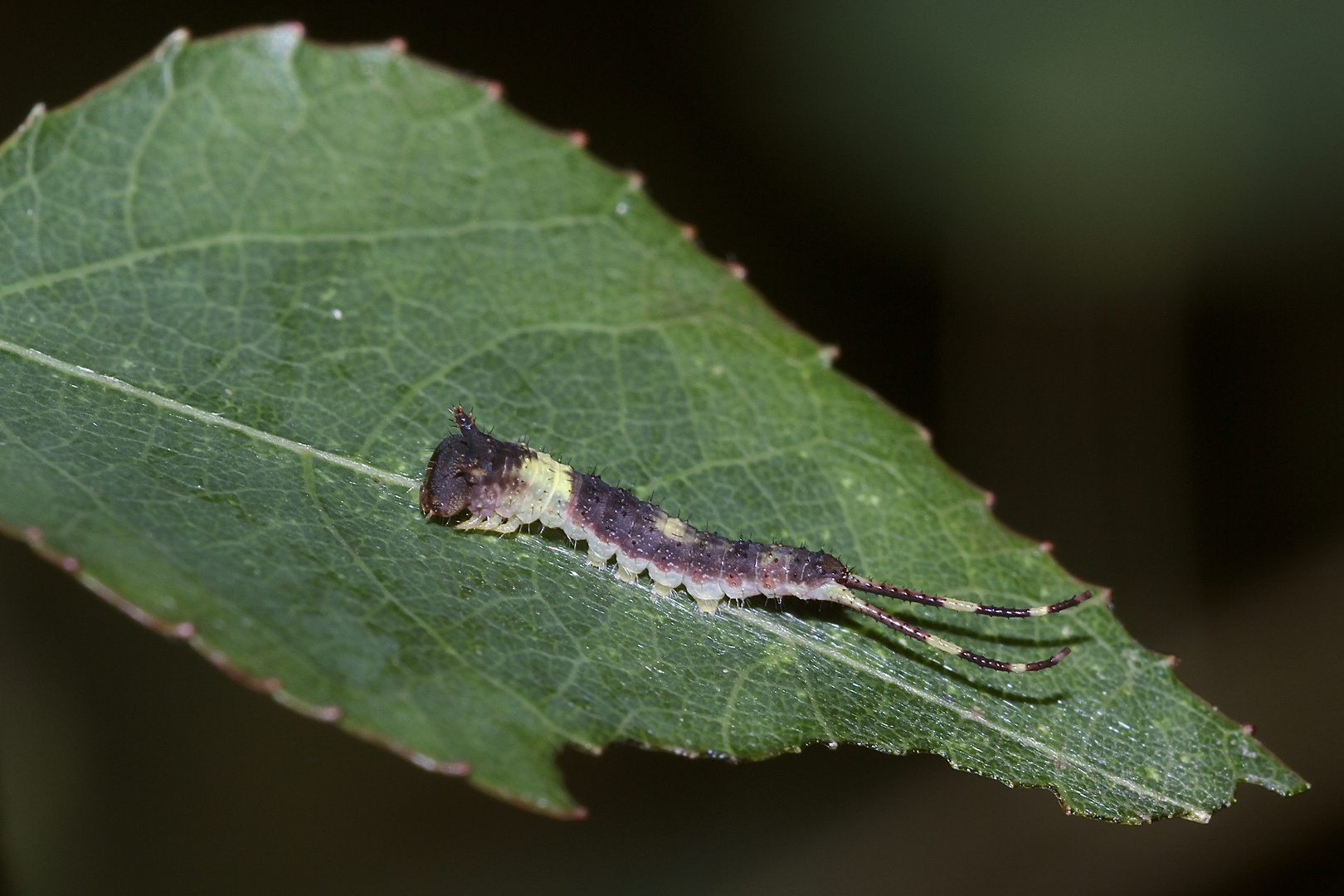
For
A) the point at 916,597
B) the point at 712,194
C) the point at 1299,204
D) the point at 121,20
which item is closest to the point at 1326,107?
the point at 1299,204

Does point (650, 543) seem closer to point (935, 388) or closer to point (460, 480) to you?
point (460, 480)

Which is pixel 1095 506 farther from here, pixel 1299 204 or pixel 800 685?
pixel 800 685

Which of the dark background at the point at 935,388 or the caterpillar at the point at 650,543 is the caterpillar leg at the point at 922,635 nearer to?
the caterpillar at the point at 650,543

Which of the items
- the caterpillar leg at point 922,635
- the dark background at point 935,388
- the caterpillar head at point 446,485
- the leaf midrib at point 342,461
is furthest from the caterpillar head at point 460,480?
the dark background at point 935,388

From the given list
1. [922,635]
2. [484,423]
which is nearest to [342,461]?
[484,423]

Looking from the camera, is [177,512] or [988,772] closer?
[177,512]

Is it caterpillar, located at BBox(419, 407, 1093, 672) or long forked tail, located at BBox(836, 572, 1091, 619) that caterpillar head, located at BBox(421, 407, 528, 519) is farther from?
long forked tail, located at BBox(836, 572, 1091, 619)

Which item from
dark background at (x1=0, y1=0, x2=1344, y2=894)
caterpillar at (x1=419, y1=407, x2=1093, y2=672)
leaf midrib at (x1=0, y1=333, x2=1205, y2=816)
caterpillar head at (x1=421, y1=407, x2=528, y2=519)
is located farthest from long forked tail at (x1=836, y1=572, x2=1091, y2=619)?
dark background at (x1=0, y1=0, x2=1344, y2=894)

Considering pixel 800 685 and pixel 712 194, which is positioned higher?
pixel 712 194
